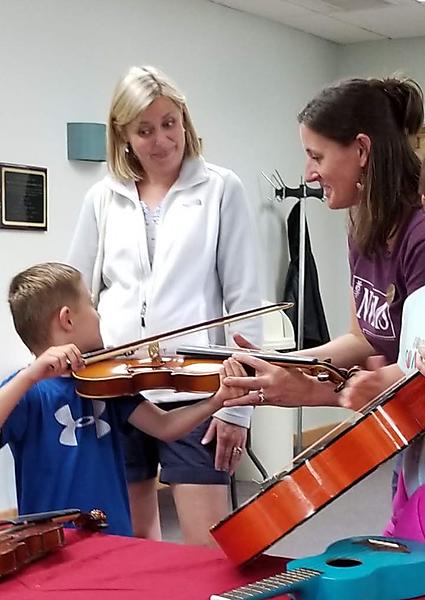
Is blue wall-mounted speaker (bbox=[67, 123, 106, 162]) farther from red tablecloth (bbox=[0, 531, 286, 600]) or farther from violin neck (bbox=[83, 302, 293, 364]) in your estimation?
red tablecloth (bbox=[0, 531, 286, 600])

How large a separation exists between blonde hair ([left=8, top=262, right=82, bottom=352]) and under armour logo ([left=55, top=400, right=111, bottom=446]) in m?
0.17

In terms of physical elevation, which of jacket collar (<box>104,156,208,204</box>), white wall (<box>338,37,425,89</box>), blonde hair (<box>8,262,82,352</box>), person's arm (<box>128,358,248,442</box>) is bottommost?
person's arm (<box>128,358,248,442</box>)

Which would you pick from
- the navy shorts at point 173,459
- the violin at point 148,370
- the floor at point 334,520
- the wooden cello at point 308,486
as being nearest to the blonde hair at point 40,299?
the violin at point 148,370

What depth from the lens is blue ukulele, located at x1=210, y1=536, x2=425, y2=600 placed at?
106cm

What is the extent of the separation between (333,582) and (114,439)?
88 cm

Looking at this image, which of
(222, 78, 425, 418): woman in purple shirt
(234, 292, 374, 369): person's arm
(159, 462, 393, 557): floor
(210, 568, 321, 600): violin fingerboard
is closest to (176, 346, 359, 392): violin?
(222, 78, 425, 418): woman in purple shirt

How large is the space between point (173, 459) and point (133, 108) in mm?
783

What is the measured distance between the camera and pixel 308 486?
49.3 inches

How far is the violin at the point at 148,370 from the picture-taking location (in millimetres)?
1837

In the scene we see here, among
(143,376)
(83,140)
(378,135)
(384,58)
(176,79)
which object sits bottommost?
(143,376)

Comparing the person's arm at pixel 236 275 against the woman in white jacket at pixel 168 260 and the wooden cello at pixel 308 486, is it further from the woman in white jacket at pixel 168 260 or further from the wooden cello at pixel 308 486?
the wooden cello at pixel 308 486

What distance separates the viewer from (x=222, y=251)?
227cm

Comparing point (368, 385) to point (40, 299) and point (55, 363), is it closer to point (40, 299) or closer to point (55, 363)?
point (55, 363)

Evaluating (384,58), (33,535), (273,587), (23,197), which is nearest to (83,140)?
(23,197)
